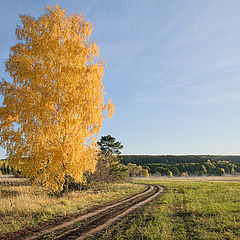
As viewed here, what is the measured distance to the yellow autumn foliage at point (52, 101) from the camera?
12.3 meters

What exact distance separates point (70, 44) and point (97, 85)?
3317 millimetres

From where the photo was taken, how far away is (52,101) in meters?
12.9

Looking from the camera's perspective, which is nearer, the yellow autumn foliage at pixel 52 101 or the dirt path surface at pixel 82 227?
the dirt path surface at pixel 82 227

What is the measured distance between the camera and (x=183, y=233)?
7.26m

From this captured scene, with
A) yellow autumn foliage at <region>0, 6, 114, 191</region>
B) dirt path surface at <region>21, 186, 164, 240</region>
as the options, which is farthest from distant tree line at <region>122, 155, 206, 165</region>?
dirt path surface at <region>21, 186, 164, 240</region>

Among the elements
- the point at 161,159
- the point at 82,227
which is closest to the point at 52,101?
the point at 82,227

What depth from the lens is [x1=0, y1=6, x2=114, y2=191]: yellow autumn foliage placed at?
12.3m

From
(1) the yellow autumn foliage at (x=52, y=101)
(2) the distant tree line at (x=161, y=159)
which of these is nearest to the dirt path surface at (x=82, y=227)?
(1) the yellow autumn foliage at (x=52, y=101)

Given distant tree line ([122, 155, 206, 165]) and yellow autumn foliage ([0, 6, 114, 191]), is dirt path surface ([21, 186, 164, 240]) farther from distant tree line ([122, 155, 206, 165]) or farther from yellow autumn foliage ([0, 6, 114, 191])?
distant tree line ([122, 155, 206, 165])

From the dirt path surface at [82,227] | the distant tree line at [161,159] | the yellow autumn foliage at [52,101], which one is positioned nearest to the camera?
the dirt path surface at [82,227]

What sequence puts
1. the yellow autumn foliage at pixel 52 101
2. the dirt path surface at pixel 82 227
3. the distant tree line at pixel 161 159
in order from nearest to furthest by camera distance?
the dirt path surface at pixel 82 227, the yellow autumn foliage at pixel 52 101, the distant tree line at pixel 161 159

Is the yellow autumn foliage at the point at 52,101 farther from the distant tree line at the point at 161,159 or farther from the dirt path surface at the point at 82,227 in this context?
the distant tree line at the point at 161,159

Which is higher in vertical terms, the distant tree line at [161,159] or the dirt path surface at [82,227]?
the dirt path surface at [82,227]

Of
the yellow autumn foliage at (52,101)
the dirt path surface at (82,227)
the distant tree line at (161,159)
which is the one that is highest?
the yellow autumn foliage at (52,101)
